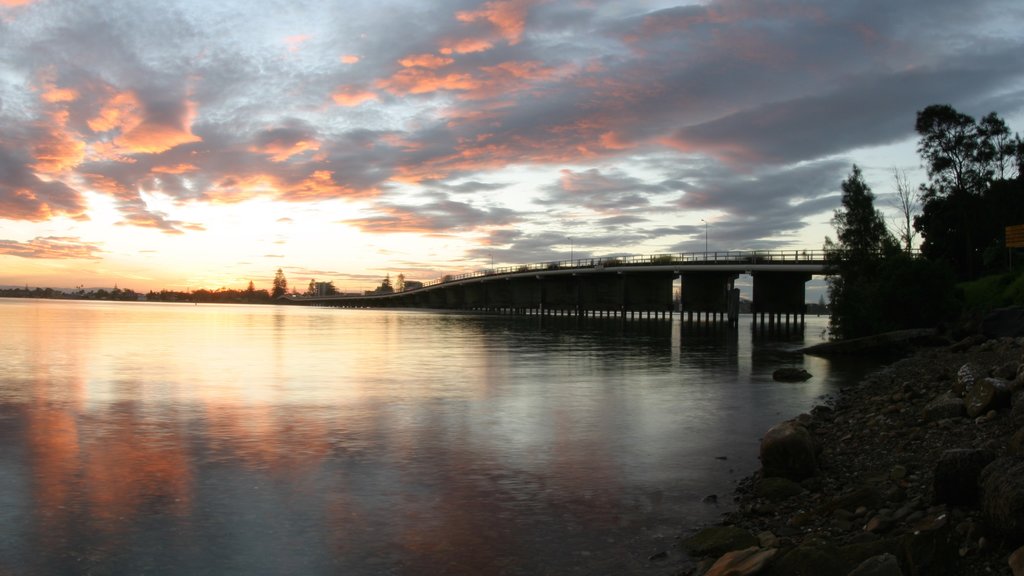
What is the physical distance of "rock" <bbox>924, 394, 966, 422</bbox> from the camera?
53.1ft

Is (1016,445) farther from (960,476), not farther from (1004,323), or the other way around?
(1004,323)

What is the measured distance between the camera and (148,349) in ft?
163

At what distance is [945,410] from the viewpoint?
645 inches

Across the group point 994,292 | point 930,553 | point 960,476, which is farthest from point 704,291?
point 930,553

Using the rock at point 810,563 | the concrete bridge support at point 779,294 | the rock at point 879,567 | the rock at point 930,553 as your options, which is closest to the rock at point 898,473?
the rock at point 930,553

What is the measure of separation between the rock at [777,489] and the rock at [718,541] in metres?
2.24

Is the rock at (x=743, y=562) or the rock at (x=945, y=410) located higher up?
the rock at (x=945, y=410)

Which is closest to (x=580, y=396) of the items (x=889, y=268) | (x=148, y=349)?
(x=148, y=349)

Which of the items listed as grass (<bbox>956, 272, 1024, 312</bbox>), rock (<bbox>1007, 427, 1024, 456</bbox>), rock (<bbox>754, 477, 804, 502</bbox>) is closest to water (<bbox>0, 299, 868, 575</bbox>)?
rock (<bbox>754, 477, 804, 502</bbox>)

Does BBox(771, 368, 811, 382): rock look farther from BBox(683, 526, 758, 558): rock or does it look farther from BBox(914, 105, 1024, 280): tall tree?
BBox(914, 105, 1024, 280): tall tree

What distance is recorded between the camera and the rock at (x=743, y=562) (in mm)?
8469

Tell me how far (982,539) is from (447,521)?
7333 mm

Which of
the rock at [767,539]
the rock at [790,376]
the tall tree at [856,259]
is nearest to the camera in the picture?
the rock at [767,539]

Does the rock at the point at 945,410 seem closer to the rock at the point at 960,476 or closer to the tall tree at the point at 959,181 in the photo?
the rock at the point at 960,476
